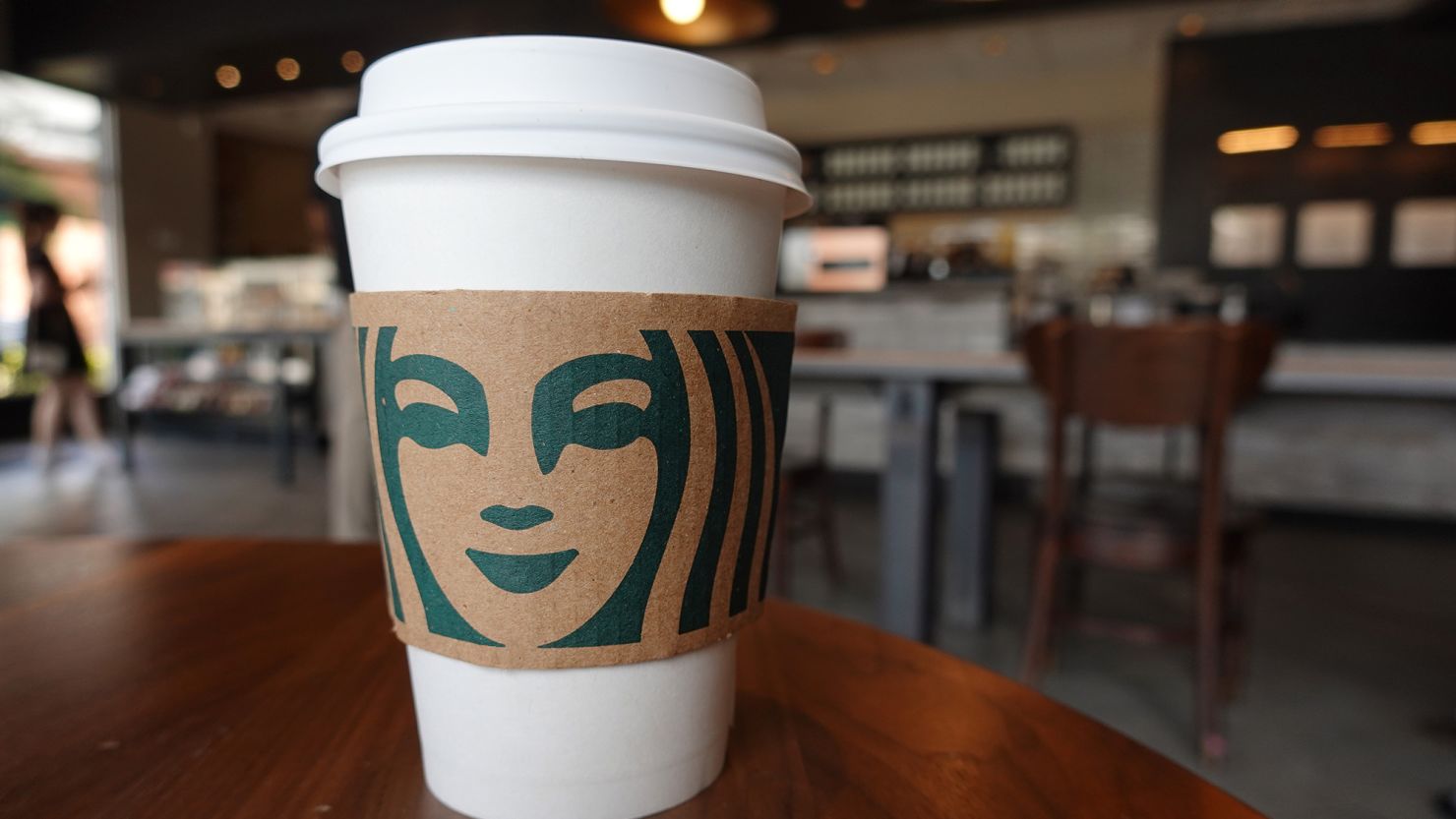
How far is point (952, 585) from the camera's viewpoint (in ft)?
8.36

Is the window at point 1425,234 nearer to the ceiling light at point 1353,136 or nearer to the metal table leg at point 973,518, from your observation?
the ceiling light at point 1353,136

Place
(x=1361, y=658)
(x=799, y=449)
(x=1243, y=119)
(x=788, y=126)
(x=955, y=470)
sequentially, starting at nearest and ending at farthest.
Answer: (x=1361, y=658) < (x=955, y=470) < (x=799, y=449) < (x=1243, y=119) < (x=788, y=126)

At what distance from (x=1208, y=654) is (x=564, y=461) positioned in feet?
6.04

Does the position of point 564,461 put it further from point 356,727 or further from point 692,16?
point 692,16

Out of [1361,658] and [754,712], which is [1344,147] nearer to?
[1361,658]

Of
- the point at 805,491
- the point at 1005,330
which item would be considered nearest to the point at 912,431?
the point at 805,491

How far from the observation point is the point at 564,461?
29cm

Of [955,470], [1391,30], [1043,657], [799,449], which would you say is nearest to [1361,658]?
[1043,657]

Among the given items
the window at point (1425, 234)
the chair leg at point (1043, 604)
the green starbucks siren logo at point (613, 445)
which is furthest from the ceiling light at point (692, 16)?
the window at point (1425, 234)

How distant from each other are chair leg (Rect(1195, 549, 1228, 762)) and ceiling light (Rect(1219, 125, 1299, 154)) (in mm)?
4718

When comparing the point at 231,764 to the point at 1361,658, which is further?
the point at 1361,658

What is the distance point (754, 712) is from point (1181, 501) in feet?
6.41

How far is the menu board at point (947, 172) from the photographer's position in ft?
22.3

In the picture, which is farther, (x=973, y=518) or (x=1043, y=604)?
(x=973, y=518)
